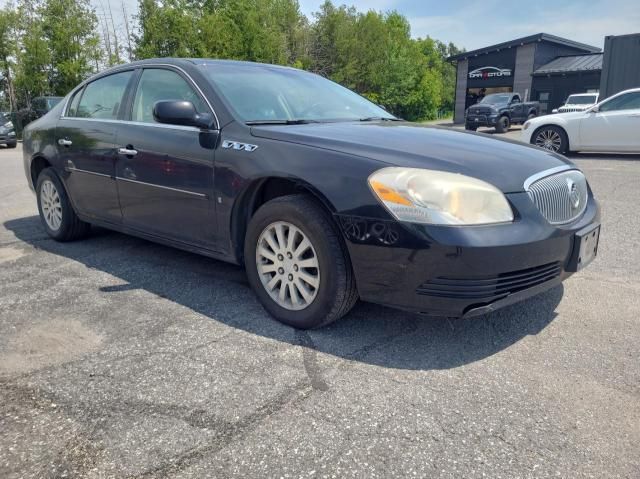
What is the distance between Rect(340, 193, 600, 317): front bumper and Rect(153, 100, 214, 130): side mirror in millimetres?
1187

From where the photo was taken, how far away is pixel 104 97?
424 centimetres

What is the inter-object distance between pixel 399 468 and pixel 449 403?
486 millimetres

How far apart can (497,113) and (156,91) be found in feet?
64.8

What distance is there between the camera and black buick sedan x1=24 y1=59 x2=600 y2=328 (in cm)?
242

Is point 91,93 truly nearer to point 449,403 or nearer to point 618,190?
point 449,403

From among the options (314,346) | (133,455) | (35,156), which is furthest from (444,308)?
(35,156)

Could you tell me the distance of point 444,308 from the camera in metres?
2.46

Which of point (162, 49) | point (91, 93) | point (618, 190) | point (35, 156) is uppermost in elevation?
point (162, 49)

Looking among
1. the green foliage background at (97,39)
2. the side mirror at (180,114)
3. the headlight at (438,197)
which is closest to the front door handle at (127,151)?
the side mirror at (180,114)

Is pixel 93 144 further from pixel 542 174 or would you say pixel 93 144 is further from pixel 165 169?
pixel 542 174

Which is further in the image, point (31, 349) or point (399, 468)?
point (31, 349)

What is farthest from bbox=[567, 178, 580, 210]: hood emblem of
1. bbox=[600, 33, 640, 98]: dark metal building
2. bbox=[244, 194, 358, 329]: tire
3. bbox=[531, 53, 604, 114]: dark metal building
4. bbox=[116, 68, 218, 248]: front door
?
bbox=[531, 53, 604, 114]: dark metal building

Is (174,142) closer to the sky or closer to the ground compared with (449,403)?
closer to the sky

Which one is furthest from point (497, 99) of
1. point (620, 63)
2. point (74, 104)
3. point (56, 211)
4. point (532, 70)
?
point (56, 211)
